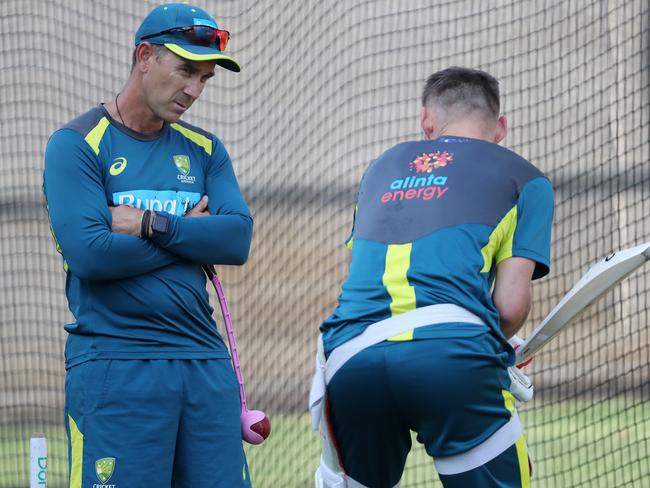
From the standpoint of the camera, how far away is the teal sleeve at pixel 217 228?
313 cm

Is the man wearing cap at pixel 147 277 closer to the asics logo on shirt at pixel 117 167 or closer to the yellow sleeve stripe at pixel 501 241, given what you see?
the asics logo on shirt at pixel 117 167

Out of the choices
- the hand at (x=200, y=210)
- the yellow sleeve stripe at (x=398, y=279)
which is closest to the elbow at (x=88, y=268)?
the hand at (x=200, y=210)

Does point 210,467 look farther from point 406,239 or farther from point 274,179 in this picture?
point 274,179

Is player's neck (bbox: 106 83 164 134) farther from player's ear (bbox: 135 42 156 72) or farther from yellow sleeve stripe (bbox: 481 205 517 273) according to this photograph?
yellow sleeve stripe (bbox: 481 205 517 273)

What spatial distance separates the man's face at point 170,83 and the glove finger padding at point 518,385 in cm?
125

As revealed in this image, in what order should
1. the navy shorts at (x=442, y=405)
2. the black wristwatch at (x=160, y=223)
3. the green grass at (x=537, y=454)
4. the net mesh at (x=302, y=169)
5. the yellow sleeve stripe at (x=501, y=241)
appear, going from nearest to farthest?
the navy shorts at (x=442, y=405) < the yellow sleeve stripe at (x=501, y=241) < the black wristwatch at (x=160, y=223) < the green grass at (x=537, y=454) < the net mesh at (x=302, y=169)

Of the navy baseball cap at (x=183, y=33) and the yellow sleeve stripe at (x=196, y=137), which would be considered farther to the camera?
the yellow sleeve stripe at (x=196, y=137)

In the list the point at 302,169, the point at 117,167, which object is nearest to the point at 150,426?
the point at 117,167

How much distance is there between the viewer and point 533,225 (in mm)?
2975

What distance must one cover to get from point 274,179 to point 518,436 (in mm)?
4793

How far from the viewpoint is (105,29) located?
750cm

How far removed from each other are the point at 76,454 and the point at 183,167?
0.90 metres

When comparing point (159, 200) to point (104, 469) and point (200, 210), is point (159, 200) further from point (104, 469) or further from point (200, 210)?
point (104, 469)

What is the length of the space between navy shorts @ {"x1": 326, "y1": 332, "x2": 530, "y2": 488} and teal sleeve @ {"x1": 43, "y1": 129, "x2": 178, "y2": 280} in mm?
673
